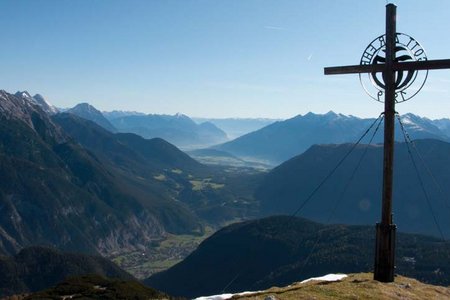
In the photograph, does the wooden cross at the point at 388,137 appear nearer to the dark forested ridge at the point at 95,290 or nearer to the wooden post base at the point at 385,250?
the wooden post base at the point at 385,250

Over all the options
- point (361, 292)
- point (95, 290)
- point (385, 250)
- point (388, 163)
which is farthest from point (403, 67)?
point (95, 290)

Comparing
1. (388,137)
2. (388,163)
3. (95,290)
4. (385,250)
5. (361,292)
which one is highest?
(388,137)

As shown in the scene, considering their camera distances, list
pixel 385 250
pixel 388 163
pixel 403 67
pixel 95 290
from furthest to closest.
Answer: pixel 95 290
pixel 388 163
pixel 385 250
pixel 403 67

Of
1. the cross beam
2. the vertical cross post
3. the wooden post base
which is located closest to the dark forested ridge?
the wooden post base

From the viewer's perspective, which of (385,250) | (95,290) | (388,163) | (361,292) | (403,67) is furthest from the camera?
(95,290)

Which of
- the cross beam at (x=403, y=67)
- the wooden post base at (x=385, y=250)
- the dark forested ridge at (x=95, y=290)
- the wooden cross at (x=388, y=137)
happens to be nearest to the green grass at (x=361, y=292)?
the wooden post base at (x=385, y=250)

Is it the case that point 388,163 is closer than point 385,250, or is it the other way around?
point 385,250

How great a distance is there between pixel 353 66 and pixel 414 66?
4.06 meters

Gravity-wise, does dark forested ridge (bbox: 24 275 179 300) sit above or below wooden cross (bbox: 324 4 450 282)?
below

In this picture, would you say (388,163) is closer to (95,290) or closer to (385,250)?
(385,250)

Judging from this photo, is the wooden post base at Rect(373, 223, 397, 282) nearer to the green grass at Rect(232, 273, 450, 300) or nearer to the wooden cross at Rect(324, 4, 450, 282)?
the wooden cross at Rect(324, 4, 450, 282)

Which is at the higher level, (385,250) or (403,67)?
(403,67)

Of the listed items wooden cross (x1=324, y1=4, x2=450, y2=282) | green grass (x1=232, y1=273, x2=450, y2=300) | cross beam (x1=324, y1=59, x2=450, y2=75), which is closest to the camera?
green grass (x1=232, y1=273, x2=450, y2=300)

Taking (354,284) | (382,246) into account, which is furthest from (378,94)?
(354,284)
